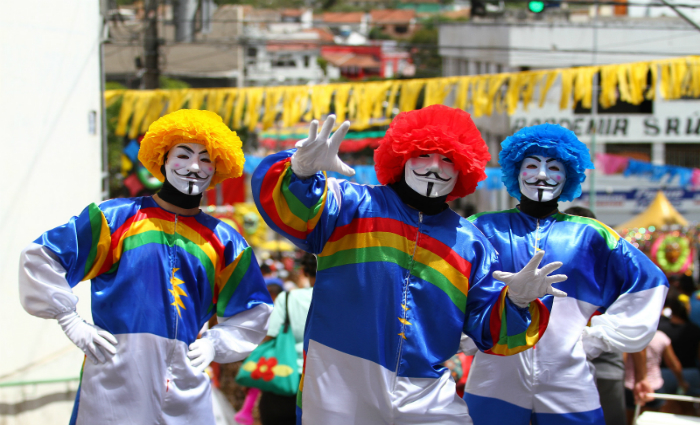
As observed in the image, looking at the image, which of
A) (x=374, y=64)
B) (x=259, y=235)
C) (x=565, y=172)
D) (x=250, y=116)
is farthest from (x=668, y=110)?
(x=374, y=64)

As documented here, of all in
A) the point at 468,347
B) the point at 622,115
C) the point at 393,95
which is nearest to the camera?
the point at 468,347

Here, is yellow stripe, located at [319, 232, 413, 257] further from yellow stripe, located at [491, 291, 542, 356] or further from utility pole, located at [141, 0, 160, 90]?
utility pole, located at [141, 0, 160, 90]

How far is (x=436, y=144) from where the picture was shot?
2770mm

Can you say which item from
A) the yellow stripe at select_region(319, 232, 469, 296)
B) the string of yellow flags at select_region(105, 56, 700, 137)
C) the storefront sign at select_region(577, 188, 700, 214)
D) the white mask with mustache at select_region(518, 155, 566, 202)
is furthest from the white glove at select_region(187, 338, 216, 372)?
the storefront sign at select_region(577, 188, 700, 214)

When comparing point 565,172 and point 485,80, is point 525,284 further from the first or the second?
point 485,80

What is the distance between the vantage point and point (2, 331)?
446cm

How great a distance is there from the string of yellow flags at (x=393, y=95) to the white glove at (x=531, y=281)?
6.62 meters

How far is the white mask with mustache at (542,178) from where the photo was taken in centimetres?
339

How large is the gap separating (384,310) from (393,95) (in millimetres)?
7673

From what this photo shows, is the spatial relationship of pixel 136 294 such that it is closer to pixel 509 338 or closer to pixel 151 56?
pixel 509 338

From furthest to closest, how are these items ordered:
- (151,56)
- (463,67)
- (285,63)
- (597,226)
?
1. (285,63)
2. (463,67)
3. (151,56)
4. (597,226)

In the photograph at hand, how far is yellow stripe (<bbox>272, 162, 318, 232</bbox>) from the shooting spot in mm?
2562

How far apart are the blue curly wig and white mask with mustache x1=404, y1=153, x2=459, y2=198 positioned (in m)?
0.78

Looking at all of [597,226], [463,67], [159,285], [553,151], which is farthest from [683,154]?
[159,285]
